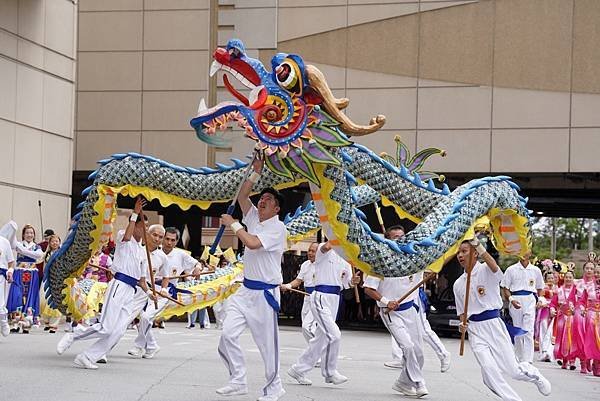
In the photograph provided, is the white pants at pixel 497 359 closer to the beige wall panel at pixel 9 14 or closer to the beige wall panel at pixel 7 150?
the beige wall panel at pixel 7 150

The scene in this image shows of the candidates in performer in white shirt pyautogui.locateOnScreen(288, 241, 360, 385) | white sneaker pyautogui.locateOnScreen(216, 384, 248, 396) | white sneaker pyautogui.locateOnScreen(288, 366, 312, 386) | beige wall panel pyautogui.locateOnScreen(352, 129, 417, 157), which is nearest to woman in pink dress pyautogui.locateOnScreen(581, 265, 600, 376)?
performer in white shirt pyautogui.locateOnScreen(288, 241, 360, 385)

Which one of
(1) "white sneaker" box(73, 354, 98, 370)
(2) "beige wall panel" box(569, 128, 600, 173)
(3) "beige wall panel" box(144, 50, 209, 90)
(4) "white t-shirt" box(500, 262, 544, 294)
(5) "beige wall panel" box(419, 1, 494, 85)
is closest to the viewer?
(1) "white sneaker" box(73, 354, 98, 370)

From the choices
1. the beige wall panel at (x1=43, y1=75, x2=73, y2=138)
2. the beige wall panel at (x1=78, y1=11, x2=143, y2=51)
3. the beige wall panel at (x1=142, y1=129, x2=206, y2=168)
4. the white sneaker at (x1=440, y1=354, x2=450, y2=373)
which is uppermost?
the beige wall panel at (x1=78, y1=11, x2=143, y2=51)

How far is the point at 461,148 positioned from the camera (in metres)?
28.5

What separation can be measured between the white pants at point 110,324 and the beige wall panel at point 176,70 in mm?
16727

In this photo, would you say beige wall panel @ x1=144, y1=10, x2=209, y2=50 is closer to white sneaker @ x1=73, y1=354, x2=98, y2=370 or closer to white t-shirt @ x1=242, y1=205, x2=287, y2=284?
white sneaker @ x1=73, y1=354, x2=98, y2=370

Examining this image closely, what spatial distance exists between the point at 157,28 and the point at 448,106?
8.20 meters

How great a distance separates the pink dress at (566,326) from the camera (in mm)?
18562

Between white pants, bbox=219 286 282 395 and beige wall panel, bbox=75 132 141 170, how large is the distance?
2029 centimetres

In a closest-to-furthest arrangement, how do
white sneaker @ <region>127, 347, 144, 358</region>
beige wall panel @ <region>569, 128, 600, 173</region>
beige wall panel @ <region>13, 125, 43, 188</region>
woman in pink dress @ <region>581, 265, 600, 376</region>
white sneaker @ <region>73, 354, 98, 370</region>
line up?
white sneaker @ <region>73, 354, 98, 370</region> → white sneaker @ <region>127, 347, 144, 358</region> → woman in pink dress @ <region>581, 265, 600, 376</region> → beige wall panel @ <region>13, 125, 43, 188</region> → beige wall panel @ <region>569, 128, 600, 173</region>

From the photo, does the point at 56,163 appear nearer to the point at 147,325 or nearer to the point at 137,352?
the point at 137,352

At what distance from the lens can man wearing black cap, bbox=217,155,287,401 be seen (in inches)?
424

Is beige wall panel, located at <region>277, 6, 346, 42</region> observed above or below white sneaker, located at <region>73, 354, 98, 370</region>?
above

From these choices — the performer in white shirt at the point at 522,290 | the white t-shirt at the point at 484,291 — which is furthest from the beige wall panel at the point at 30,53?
the white t-shirt at the point at 484,291
